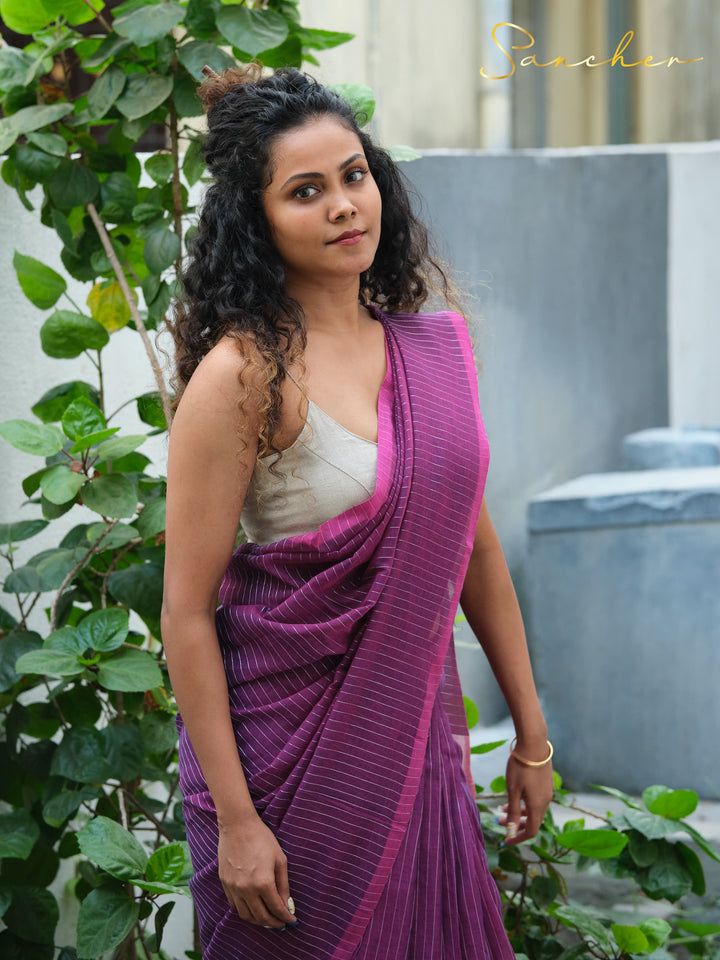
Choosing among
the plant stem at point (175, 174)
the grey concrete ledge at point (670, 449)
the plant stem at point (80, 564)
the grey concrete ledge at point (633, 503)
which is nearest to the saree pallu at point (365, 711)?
the plant stem at point (80, 564)

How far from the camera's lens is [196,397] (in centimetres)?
112

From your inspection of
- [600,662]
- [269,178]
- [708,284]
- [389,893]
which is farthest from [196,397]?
[708,284]

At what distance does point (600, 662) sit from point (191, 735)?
200 centimetres

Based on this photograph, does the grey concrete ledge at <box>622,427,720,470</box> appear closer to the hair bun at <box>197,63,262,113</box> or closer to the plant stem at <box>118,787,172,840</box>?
the plant stem at <box>118,787,172,840</box>

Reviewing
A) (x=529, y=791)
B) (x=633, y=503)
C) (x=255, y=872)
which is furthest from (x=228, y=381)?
(x=633, y=503)

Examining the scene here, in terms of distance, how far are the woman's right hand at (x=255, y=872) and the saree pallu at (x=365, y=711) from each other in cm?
2

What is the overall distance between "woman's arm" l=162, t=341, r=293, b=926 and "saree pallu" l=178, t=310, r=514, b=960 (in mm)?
41

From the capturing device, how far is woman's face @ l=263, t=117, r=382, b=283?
1.16 metres

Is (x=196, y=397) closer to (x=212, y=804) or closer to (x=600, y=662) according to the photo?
(x=212, y=804)

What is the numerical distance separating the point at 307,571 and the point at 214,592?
4.1 inches

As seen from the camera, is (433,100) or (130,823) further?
(433,100)

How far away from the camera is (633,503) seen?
2.86 meters

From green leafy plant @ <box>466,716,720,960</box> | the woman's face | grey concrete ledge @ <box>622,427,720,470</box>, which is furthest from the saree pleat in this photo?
grey concrete ledge @ <box>622,427,720,470</box>

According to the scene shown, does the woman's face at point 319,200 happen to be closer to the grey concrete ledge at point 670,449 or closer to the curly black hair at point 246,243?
the curly black hair at point 246,243
